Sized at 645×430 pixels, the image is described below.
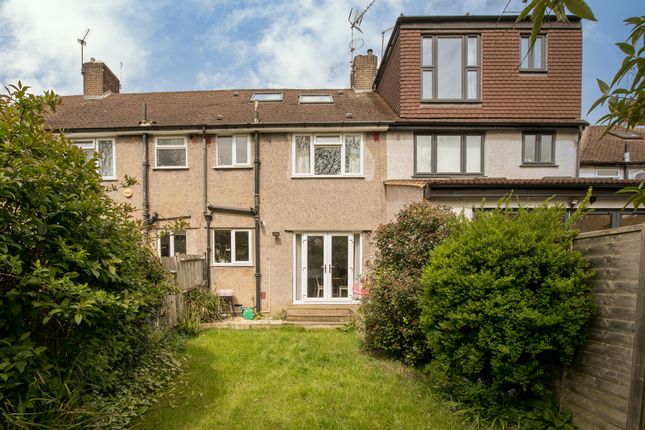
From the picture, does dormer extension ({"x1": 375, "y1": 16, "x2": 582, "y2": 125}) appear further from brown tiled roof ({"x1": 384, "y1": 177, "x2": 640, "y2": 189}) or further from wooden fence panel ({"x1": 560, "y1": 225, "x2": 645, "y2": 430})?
wooden fence panel ({"x1": 560, "y1": 225, "x2": 645, "y2": 430})

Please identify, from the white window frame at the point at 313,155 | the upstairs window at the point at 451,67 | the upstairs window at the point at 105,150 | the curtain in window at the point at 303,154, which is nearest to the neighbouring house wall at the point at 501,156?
the white window frame at the point at 313,155

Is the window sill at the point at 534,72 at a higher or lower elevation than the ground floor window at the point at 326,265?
higher

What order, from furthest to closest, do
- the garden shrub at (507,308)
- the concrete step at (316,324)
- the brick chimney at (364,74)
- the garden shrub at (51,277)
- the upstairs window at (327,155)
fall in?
the brick chimney at (364,74)
the upstairs window at (327,155)
the concrete step at (316,324)
the garden shrub at (507,308)
the garden shrub at (51,277)

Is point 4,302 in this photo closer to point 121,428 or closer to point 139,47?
point 121,428

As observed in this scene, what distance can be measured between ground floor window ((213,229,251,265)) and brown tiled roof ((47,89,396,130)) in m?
3.32

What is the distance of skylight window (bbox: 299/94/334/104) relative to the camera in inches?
483

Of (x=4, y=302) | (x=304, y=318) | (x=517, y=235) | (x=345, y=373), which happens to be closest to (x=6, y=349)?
(x=4, y=302)

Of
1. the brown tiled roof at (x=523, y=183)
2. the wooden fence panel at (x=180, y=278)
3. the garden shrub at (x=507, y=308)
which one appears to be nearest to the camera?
the garden shrub at (x=507, y=308)

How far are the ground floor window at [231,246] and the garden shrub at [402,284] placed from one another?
197 inches

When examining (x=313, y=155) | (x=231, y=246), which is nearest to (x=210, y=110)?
(x=313, y=155)

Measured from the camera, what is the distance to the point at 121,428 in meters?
3.56

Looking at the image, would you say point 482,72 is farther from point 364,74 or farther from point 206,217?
point 206,217

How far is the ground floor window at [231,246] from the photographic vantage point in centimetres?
1029

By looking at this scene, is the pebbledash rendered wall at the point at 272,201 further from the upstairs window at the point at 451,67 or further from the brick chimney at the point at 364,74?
the brick chimney at the point at 364,74
